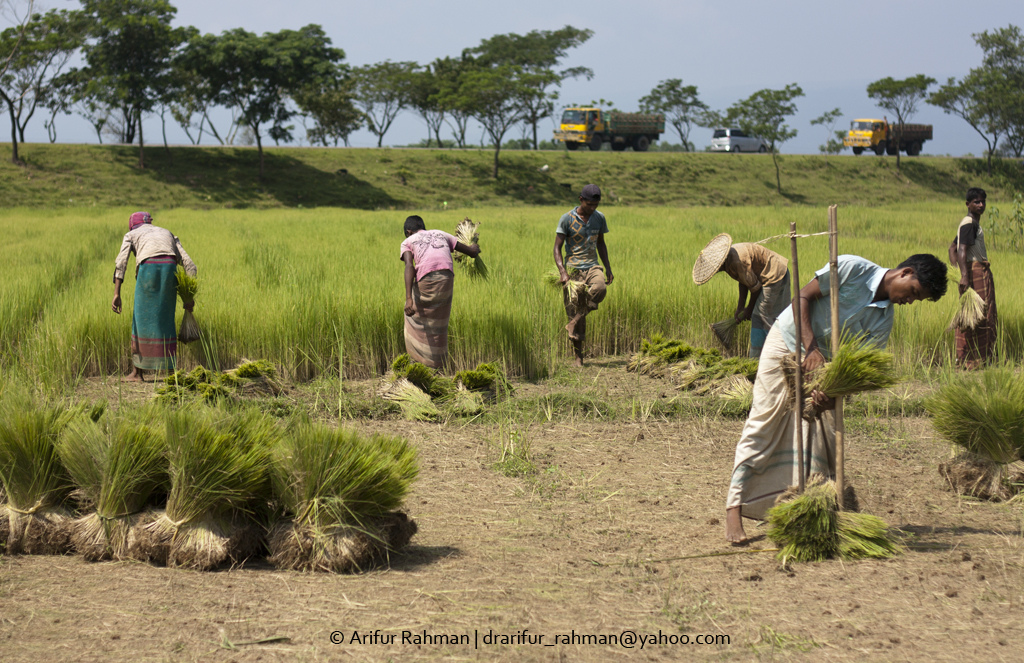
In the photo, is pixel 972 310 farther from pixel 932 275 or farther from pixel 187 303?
pixel 187 303

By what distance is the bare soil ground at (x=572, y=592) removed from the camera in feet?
8.64

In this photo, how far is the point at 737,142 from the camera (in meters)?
42.1

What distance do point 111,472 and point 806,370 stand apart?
2.90 meters

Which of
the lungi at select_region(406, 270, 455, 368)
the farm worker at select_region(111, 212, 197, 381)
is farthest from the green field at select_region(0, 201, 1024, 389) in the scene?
the lungi at select_region(406, 270, 455, 368)

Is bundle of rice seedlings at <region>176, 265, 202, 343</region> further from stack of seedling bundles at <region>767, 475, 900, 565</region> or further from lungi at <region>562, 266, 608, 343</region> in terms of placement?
stack of seedling bundles at <region>767, 475, 900, 565</region>

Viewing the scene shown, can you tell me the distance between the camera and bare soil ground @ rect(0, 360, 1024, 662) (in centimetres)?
263

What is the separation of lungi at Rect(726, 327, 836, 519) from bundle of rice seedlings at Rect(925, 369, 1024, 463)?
924mm

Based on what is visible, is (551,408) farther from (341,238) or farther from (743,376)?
(341,238)

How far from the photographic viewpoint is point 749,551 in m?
3.58

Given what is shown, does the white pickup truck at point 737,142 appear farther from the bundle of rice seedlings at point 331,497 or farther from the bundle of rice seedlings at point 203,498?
the bundle of rice seedlings at point 203,498

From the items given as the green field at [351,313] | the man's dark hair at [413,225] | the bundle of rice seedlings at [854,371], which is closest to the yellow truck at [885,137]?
the green field at [351,313]

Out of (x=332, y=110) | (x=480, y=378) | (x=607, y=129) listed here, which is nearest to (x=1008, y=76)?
(x=607, y=129)

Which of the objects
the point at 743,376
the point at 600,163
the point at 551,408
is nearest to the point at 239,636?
the point at 551,408

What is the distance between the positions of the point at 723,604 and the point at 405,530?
1293 mm
